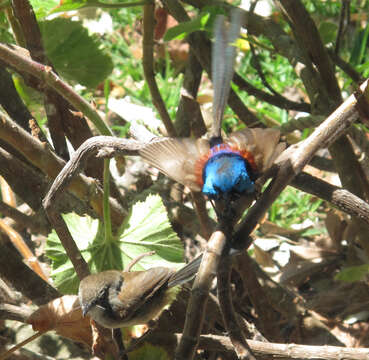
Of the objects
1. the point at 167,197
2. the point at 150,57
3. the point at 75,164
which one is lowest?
the point at 75,164

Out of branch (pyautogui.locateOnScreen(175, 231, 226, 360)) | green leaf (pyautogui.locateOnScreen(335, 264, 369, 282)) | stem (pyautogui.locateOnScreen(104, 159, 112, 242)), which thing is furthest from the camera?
green leaf (pyautogui.locateOnScreen(335, 264, 369, 282))

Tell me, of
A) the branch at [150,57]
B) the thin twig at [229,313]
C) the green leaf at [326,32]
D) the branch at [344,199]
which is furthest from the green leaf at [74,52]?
the thin twig at [229,313]

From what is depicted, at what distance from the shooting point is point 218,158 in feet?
4.01

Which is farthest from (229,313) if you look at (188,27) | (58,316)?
(188,27)

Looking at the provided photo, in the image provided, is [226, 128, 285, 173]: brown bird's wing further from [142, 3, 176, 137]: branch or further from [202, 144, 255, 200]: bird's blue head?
[142, 3, 176, 137]: branch

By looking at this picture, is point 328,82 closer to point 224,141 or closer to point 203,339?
point 224,141

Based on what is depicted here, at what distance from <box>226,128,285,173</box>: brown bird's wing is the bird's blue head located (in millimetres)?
26

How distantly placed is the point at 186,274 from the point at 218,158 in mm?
248

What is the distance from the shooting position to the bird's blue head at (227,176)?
1180mm

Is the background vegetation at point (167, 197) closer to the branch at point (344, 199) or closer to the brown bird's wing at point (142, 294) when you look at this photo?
the branch at point (344, 199)

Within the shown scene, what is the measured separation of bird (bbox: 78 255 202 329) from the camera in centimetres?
116

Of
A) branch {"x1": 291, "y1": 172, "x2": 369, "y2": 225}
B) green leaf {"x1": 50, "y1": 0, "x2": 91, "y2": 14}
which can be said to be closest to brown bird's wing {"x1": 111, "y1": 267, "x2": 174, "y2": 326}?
branch {"x1": 291, "y1": 172, "x2": 369, "y2": 225}

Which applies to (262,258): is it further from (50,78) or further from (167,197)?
(50,78)

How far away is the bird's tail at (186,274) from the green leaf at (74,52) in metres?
0.92
